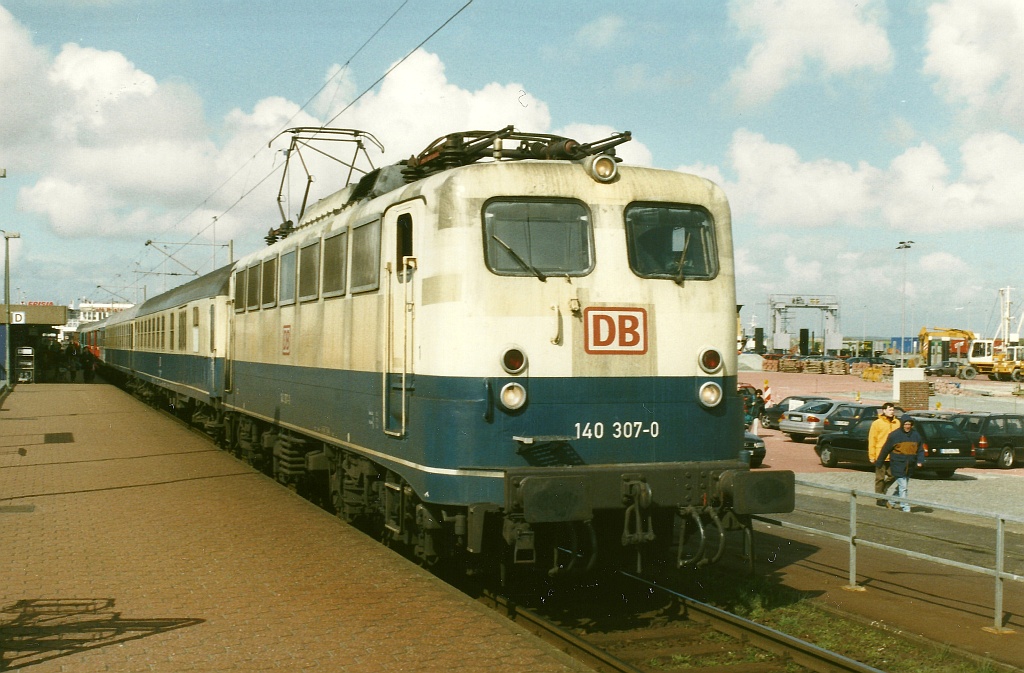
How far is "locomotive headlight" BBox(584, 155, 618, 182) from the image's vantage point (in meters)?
8.20

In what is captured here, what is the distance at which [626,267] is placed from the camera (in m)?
8.16

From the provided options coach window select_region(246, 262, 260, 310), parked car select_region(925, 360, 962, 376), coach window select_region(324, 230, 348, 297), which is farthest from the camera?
parked car select_region(925, 360, 962, 376)

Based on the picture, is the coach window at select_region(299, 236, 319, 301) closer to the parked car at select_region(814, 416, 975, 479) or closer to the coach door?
the coach door

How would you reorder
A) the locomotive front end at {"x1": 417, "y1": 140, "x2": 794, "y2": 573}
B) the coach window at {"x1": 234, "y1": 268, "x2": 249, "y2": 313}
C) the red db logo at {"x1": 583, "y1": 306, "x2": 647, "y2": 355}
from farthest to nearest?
the coach window at {"x1": 234, "y1": 268, "x2": 249, "y2": 313} < the red db logo at {"x1": 583, "y1": 306, "x2": 647, "y2": 355} < the locomotive front end at {"x1": 417, "y1": 140, "x2": 794, "y2": 573}

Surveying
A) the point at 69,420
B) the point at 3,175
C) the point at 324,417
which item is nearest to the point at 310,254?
the point at 324,417

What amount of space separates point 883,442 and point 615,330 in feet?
37.0

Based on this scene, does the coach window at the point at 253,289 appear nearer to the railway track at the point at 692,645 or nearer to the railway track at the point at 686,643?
the railway track at the point at 686,643

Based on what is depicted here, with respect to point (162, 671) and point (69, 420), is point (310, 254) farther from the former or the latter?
point (69, 420)

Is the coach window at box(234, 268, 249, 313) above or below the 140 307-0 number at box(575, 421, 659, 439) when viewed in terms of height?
above

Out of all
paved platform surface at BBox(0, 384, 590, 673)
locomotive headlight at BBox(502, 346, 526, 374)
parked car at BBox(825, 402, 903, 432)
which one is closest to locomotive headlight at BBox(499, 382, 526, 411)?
locomotive headlight at BBox(502, 346, 526, 374)

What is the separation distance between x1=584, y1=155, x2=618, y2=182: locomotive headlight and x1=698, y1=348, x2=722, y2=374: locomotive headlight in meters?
1.62

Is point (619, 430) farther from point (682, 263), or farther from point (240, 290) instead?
point (240, 290)

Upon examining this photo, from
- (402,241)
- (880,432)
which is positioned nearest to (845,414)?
(880,432)

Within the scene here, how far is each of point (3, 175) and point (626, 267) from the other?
22425 mm
